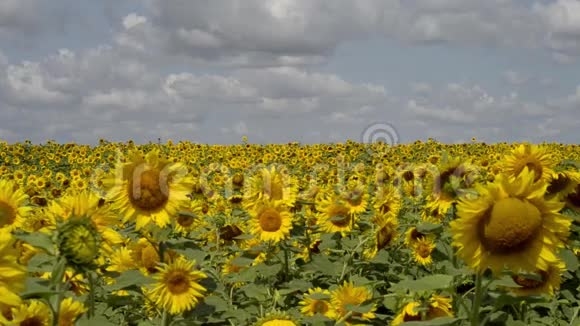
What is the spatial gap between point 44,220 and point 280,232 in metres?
2.02

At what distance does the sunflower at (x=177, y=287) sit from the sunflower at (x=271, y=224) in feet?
6.12

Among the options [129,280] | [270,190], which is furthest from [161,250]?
[270,190]

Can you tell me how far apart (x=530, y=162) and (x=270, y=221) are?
2287mm

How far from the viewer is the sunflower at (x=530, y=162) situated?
17.4ft

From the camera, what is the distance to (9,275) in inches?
90.5

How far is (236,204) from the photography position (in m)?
9.26

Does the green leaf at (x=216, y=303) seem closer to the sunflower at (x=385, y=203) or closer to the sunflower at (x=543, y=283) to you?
the sunflower at (x=543, y=283)

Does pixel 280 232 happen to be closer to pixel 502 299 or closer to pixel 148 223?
pixel 148 223

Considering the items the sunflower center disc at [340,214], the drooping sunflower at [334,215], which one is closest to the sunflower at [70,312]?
the drooping sunflower at [334,215]

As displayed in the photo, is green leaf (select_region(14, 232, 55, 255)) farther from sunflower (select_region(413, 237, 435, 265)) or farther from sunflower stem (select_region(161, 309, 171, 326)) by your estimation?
sunflower (select_region(413, 237, 435, 265))

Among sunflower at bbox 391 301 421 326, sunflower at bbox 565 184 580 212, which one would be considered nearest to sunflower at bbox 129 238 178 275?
sunflower at bbox 391 301 421 326

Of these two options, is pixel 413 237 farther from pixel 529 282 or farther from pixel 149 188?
pixel 149 188

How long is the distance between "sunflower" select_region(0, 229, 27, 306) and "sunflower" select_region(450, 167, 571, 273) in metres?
1.92

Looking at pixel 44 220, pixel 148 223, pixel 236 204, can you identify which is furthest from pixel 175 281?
pixel 236 204
